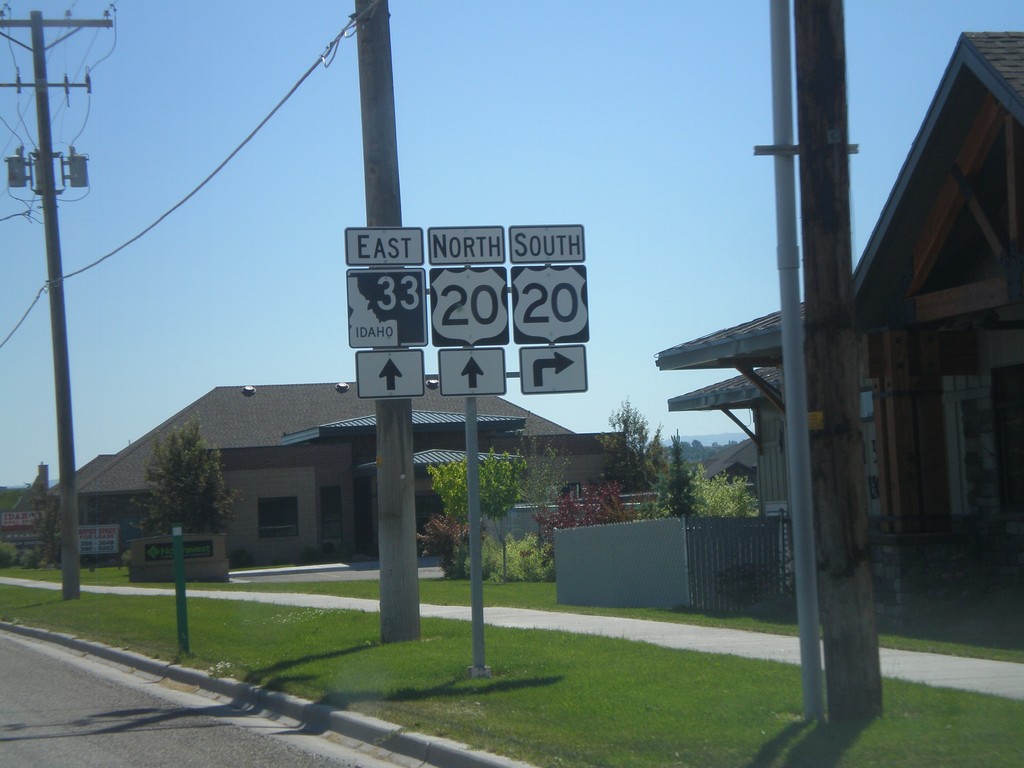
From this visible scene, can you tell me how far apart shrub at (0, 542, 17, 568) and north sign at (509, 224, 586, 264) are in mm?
46093

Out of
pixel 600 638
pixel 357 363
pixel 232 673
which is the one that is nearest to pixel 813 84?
pixel 357 363

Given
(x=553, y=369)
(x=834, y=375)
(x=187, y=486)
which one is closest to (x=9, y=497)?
(x=187, y=486)

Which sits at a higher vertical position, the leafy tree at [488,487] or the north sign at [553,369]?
Result: the north sign at [553,369]

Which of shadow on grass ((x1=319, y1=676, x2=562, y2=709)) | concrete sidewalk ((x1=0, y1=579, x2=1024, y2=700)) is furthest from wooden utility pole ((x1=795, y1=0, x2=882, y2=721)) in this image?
shadow on grass ((x1=319, y1=676, x2=562, y2=709))

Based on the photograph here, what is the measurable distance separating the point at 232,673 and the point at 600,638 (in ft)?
12.8

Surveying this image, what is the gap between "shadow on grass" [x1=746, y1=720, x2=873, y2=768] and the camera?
6426 millimetres

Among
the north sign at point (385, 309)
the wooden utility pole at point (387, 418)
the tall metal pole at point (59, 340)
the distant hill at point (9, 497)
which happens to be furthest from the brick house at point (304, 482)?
the distant hill at point (9, 497)

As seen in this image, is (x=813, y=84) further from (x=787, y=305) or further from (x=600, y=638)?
(x=600, y=638)

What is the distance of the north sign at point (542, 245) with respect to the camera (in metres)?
10.5

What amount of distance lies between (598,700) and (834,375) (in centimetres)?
312

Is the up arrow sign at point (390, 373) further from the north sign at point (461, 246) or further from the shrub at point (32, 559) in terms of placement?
the shrub at point (32, 559)

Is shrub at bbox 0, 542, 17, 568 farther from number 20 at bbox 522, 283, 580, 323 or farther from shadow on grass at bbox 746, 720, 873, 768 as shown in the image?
shadow on grass at bbox 746, 720, 873, 768

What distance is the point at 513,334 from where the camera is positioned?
1048cm

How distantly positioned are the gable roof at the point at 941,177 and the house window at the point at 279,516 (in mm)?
33333
